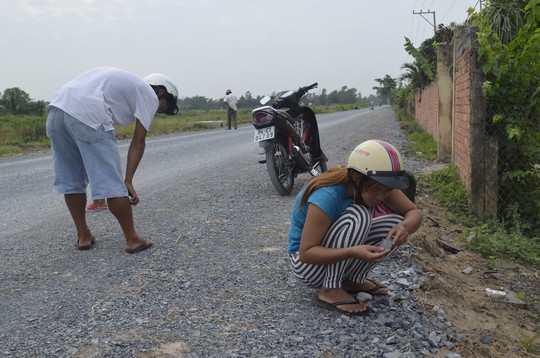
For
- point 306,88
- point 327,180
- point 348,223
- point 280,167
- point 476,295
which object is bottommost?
point 476,295

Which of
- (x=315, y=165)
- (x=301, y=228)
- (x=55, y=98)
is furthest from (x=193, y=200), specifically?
(x=301, y=228)

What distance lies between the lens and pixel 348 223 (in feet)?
9.76

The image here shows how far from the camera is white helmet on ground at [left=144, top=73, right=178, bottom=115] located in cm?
437

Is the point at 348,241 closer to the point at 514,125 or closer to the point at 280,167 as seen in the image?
the point at 514,125

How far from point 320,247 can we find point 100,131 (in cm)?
190

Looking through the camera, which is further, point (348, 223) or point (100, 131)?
point (100, 131)

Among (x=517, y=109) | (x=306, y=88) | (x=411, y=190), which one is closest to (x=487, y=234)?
(x=517, y=109)

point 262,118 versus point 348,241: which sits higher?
point 262,118

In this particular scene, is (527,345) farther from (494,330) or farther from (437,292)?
(437,292)

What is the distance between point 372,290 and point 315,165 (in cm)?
406

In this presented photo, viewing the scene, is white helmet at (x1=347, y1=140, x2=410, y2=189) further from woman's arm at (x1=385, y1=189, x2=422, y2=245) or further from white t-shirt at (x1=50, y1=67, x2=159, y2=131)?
white t-shirt at (x1=50, y1=67, x2=159, y2=131)

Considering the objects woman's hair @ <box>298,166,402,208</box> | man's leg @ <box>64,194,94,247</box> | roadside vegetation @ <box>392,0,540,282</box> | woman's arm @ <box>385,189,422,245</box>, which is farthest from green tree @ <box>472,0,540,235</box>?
man's leg @ <box>64,194,94,247</box>

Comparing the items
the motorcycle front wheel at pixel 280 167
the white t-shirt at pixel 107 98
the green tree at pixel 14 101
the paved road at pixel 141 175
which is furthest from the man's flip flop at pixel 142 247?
the green tree at pixel 14 101

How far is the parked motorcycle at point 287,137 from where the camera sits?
6.48 m
